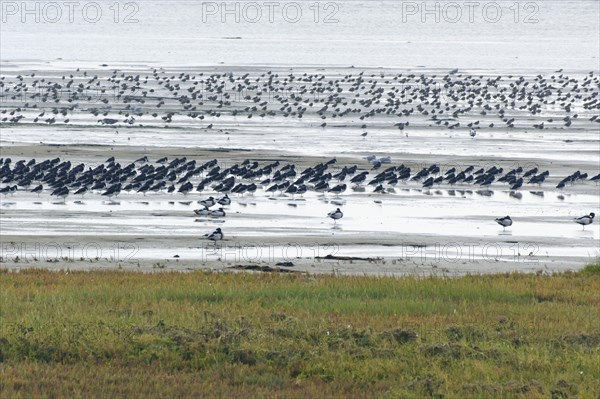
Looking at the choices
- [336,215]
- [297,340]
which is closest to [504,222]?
[336,215]

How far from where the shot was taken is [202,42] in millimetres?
112062

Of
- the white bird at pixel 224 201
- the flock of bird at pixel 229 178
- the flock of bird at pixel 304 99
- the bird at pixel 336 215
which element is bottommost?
the bird at pixel 336 215

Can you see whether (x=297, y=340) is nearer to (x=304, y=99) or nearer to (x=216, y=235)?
(x=216, y=235)

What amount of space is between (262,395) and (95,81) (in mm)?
53398

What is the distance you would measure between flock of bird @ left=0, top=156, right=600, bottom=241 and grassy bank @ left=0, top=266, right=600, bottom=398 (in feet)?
41.1

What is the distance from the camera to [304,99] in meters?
53.3

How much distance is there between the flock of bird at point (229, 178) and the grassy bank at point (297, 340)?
12516 millimetres

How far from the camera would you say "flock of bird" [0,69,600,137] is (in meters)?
45.4

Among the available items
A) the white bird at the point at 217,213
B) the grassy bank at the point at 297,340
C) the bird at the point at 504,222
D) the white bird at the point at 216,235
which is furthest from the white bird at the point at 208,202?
the grassy bank at the point at 297,340

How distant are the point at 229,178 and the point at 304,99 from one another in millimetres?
25257

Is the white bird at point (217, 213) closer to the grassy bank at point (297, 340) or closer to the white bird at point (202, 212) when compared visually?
the white bird at point (202, 212)

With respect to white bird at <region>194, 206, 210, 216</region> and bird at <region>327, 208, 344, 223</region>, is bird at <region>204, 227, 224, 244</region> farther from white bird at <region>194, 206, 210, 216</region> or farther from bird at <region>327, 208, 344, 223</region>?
bird at <region>327, 208, 344, 223</region>

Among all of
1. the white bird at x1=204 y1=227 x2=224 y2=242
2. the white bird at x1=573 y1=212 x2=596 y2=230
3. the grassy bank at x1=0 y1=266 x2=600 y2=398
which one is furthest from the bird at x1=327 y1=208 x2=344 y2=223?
the grassy bank at x1=0 y1=266 x2=600 y2=398

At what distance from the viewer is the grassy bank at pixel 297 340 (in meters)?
9.00
